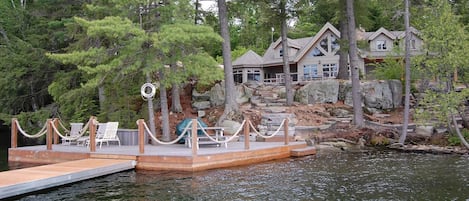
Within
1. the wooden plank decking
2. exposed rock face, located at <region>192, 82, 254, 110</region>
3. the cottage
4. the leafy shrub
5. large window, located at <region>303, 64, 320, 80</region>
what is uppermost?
the cottage

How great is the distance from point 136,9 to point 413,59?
30.7 feet

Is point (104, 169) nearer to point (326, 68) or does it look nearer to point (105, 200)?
point (105, 200)

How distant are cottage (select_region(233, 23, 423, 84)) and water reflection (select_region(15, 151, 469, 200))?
16.9 meters

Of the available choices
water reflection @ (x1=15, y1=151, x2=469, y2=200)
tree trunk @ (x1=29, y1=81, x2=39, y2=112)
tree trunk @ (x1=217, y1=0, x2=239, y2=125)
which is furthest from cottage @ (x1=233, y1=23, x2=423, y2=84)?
water reflection @ (x1=15, y1=151, x2=469, y2=200)

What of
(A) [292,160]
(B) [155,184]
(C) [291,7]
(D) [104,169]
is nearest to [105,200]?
(B) [155,184]

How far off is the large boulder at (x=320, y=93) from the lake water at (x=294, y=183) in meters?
9.01

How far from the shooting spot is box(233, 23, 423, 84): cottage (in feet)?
91.9

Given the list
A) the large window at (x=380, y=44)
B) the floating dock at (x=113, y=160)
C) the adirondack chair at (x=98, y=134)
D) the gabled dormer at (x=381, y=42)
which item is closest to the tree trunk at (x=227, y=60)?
the floating dock at (x=113, y=160)

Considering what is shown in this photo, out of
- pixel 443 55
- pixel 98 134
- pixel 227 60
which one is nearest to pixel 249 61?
pixel 227 60

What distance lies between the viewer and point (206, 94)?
19125 millimetres

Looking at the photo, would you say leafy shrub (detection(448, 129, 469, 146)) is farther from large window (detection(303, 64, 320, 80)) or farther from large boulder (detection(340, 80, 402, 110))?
large window (detection(303, 64, 320, 80))

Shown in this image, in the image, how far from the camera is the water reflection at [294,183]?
778cm

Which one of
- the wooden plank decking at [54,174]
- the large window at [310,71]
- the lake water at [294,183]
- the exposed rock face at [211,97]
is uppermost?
the large window at [310,71]

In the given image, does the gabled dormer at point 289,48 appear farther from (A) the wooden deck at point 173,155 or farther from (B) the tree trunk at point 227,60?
(A) the wooden deck at point 173,155
